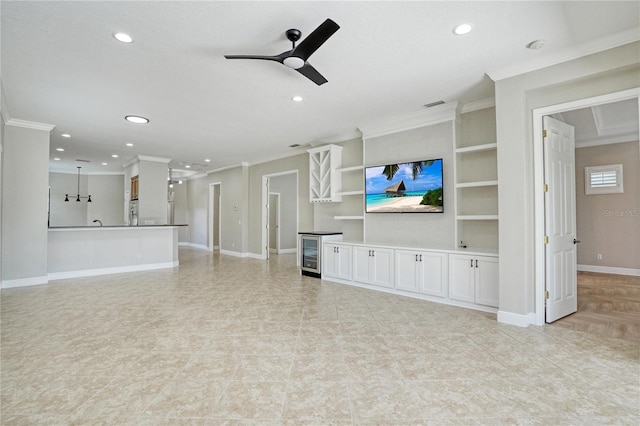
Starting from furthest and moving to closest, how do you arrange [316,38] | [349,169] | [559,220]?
[349,169] < [559,220] < [316,38]

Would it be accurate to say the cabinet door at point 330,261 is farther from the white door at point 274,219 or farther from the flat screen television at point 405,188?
the white door at point 274,219

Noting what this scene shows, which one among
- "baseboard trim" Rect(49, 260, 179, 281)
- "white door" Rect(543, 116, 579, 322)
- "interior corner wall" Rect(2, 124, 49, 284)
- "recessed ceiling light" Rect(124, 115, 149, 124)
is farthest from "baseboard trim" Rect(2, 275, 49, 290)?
"white door" Rect(543, 116, 579, 322)

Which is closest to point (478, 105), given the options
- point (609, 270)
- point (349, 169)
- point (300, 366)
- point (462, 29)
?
point (462, 29)

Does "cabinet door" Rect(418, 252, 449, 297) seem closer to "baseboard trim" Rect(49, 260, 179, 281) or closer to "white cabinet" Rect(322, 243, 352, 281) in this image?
"white cabinet" Rect(322, 243, 352, 281)

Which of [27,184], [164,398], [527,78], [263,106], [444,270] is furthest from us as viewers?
[27,184]

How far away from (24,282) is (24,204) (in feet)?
4.33

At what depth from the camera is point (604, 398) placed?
2053 millimetres

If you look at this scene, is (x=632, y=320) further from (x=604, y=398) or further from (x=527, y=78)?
(x=527, y=78)

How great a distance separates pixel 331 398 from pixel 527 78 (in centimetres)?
365

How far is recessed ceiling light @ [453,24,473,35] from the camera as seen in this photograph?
8.64 ft

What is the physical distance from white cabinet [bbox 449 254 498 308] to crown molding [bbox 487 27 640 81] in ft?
6.94

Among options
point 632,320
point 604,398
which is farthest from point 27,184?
point 632,320

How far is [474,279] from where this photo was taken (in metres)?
3.95

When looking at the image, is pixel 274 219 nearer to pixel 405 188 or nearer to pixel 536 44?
pixel 405 188
